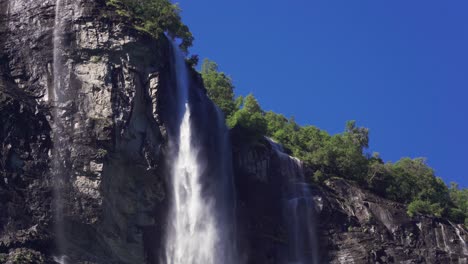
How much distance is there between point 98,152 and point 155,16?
13767 millimetres

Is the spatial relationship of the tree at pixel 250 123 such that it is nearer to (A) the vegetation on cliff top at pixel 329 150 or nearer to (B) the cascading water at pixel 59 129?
(A) the vegetation on cliff top at pixel 329 150

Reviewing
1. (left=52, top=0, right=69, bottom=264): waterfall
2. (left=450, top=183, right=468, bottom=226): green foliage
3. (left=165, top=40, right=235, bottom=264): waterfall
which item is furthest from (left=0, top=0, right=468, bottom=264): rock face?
(left=450, top=183, right=468, bottom=226): green foliage

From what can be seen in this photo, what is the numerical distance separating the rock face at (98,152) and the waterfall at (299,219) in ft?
1.74

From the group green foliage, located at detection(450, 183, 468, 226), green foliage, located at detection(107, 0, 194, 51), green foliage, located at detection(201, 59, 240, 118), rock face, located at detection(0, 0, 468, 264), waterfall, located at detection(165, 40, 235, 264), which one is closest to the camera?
rock face, located at detection(0, 0, 468, 264)

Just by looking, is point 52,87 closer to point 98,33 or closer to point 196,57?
point 98,33

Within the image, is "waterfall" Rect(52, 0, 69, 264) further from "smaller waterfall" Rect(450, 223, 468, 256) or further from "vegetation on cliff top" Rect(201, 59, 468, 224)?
"smaller waterfall" Rect(450, 223, 468, 256)

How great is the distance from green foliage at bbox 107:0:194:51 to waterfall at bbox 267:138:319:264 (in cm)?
1067

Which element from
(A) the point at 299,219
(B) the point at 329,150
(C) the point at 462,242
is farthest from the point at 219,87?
(C) the point at 462,242

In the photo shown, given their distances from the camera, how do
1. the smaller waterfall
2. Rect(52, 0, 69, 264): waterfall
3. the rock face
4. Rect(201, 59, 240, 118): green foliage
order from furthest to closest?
Rect(201, 59, 240, 118): green foliage
the smaller waterfall
the rock face
Rect(52, 0, 69, 264): waterfall

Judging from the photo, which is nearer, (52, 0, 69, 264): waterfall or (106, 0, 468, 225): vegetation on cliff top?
(52, 0, 69, 264): waterfall

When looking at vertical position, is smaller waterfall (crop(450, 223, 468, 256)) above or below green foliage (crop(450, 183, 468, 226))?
below

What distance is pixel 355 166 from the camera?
6631cm

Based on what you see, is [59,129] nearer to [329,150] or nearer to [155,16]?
[155,16]

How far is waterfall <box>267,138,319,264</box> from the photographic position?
193ft
